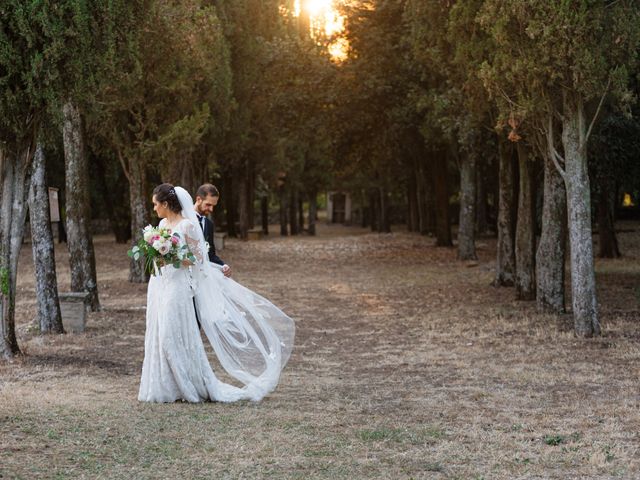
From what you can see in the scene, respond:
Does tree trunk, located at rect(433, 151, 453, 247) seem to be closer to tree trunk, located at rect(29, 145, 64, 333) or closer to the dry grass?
the dry grass

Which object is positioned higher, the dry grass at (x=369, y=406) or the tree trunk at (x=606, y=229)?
the tree trunk at (x=606, y=229)

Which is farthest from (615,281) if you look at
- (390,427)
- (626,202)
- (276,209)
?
(276,209)

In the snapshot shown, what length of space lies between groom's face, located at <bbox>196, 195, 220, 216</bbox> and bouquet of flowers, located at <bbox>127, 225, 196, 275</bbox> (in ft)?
3.02

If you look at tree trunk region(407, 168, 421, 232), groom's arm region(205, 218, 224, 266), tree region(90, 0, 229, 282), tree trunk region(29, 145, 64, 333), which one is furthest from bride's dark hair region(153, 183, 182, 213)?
tree trunk region(407, 168, 421, 232)

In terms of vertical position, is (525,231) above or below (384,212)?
above

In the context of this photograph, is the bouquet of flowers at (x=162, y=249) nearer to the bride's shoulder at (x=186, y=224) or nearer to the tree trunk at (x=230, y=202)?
the bride's shoulder at (x=186, y=224)

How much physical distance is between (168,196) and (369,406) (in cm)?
288

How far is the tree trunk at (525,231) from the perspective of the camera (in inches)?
760

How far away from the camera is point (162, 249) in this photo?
10.0m

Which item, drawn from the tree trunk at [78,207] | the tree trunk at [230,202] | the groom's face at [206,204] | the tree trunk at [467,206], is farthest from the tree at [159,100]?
the tree trunk at [230,202]

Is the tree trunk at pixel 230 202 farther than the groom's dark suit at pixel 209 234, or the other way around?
the tree trunk at pixel 230 202

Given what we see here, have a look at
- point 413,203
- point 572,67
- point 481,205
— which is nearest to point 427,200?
point 481,205

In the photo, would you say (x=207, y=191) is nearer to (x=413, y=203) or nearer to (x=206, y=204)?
(x=206, y=204)

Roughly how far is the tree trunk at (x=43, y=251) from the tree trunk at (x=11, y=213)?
2164 mm
